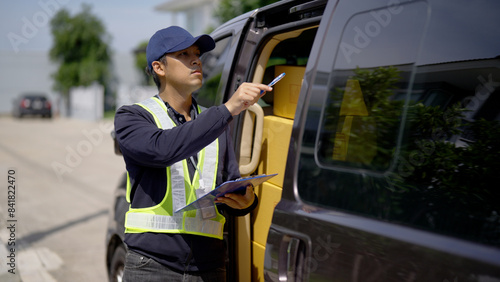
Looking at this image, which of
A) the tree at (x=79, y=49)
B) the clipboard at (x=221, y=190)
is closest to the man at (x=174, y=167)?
the clipboard at (x=221, y=190)

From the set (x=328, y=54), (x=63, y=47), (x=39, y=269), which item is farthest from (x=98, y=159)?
(x=63, y=47)

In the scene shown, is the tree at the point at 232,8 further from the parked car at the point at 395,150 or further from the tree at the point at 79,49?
the tree at the point at 79,49

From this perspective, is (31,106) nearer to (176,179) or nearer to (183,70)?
(183,70)

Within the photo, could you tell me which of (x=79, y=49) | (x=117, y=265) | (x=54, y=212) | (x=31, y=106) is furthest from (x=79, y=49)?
(x=117, y=265)

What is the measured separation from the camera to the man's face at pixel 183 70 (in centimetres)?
197

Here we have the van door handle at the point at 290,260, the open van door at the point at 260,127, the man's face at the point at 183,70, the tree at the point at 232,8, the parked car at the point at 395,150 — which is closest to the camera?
the parked car at the point at 395,150

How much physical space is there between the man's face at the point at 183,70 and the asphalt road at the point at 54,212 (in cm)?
281

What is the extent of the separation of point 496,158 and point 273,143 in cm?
120

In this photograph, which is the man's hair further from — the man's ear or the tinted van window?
the tinted van window

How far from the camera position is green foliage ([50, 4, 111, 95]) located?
2920 cm

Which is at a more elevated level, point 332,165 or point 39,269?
point 332,165

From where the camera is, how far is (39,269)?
4.34 m

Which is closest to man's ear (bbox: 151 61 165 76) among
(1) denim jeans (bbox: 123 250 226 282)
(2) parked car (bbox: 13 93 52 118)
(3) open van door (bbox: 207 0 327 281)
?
(3) open van door (bbox: 207 0 327 281)

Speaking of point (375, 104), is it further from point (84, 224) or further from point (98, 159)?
point (98, 159)
